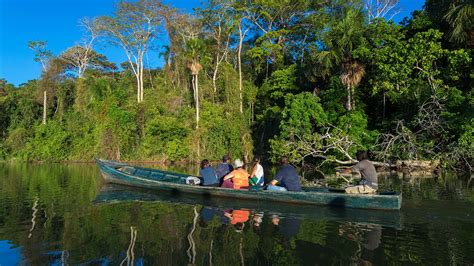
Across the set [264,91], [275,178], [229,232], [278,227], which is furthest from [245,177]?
[264,91]

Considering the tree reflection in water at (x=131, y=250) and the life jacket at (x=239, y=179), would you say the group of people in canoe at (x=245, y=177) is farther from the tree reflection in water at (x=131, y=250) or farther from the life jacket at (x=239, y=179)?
the tree reflection in water at (x=131, y=250)

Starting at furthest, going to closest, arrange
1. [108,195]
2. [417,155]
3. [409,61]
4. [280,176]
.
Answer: [409,61] < [417,155] < [108,195] < [280,176]

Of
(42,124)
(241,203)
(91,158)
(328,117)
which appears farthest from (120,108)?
(241,203)

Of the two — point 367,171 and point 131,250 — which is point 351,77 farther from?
point 131,250

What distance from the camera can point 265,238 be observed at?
7457 mm

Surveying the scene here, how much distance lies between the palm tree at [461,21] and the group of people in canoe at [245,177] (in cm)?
1563

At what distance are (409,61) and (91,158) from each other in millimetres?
28720

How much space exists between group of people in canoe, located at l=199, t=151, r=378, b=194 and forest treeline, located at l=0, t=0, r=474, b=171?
30.3 ft

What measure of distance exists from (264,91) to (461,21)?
1682 centimetres

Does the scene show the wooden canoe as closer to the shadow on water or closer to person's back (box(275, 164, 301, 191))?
the shadow on water

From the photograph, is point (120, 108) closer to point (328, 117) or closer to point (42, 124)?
point (42, 124)

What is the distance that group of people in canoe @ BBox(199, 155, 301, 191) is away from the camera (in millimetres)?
11180

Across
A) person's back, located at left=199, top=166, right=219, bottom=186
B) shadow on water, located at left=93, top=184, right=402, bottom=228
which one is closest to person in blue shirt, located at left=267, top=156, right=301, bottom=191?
shadow on water, located at left=93, top=184, right=402, bottom=228

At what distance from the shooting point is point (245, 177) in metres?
12.2
